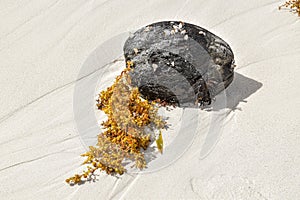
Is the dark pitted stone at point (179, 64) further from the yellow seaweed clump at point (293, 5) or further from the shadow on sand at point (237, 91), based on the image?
the yellow seaweed clump at point (293, 5)

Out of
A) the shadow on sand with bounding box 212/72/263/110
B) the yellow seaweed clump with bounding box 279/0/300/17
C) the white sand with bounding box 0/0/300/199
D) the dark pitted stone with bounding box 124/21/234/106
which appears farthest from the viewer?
the yellow seaweed clump with bounding box 279/0/300/17

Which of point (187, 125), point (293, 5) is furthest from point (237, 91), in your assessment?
point (293, 5)

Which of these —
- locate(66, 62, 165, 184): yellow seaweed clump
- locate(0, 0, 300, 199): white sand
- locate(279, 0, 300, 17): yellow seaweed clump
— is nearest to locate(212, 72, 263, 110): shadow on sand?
locate(0, 0, 300, 199): white sand

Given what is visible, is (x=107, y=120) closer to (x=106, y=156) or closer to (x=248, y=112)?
(x=106, y=156)

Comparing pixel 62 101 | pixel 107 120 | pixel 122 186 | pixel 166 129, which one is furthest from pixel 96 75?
pixel 122 186

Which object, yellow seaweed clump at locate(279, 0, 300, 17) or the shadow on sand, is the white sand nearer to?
the shadow on sand

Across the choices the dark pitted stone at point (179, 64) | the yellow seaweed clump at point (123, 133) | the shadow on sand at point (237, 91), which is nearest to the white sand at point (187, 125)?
the shadow on sand at point (237, 91)
